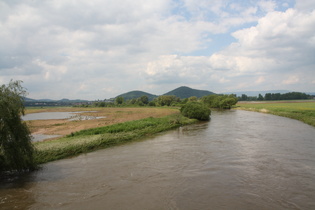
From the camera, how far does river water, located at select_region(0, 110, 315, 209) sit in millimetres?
10914

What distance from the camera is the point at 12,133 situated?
1338cm

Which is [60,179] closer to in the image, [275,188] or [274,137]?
[275,188]

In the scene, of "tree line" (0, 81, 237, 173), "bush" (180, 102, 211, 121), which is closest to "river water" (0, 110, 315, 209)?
"tree line" (0, 81, 237, 173)

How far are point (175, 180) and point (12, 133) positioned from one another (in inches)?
436

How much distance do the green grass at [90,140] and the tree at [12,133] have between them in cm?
245

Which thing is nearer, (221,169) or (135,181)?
(135,181)

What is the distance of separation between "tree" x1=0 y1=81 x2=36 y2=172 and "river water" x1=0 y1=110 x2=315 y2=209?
1.28 meters

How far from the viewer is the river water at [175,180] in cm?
1091

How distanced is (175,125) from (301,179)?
81.8ft

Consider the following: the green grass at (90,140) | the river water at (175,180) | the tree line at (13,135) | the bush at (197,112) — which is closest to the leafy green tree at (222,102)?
the bush at (197,112)

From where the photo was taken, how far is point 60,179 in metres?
14.3

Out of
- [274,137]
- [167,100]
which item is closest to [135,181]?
[274,137]

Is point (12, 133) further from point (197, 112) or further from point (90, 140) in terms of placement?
point (197, 112)

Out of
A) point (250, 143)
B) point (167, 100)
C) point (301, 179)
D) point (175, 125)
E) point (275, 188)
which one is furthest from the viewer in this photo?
point (167, 100)
